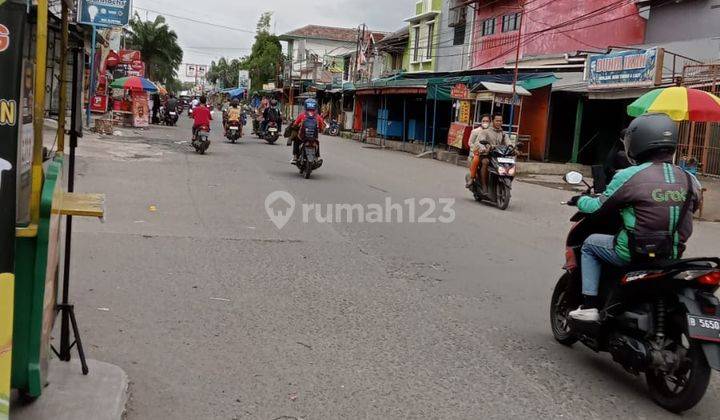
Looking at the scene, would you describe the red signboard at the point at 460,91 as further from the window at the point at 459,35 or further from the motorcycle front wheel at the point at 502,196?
the window at the point at 459,35

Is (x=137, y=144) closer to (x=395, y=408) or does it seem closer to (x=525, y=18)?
(x=525, y=18)

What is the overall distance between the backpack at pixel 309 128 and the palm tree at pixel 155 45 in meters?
47.5

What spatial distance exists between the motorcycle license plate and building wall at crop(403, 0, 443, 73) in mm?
35354

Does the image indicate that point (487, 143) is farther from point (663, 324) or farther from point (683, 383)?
point (683, 383)

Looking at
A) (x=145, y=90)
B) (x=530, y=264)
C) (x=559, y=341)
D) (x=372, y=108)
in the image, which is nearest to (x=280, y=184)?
(x=530, y=264)

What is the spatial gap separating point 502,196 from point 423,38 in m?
28.7

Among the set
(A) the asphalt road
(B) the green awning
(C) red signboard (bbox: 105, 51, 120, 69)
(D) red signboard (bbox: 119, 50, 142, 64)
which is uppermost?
(D) red signboard (bbox: 119, 50, 142, 64)

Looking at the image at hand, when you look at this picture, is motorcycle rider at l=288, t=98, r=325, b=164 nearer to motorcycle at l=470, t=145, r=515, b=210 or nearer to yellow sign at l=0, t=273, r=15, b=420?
motorcycle at l=470, t=145, r=515, b=210

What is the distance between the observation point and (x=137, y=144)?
22984 mm

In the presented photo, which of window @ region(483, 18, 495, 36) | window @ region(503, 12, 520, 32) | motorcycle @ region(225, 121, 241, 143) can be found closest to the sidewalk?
motorcycle @ region(225, 121, 241, 143)

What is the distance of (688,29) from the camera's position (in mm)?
20672

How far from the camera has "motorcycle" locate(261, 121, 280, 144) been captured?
27.0 m

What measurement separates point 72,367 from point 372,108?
37.0 meters

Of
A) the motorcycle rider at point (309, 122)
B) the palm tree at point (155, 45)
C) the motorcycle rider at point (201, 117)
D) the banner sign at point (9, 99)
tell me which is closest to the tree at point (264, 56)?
the palm tree at point (155, 45)
